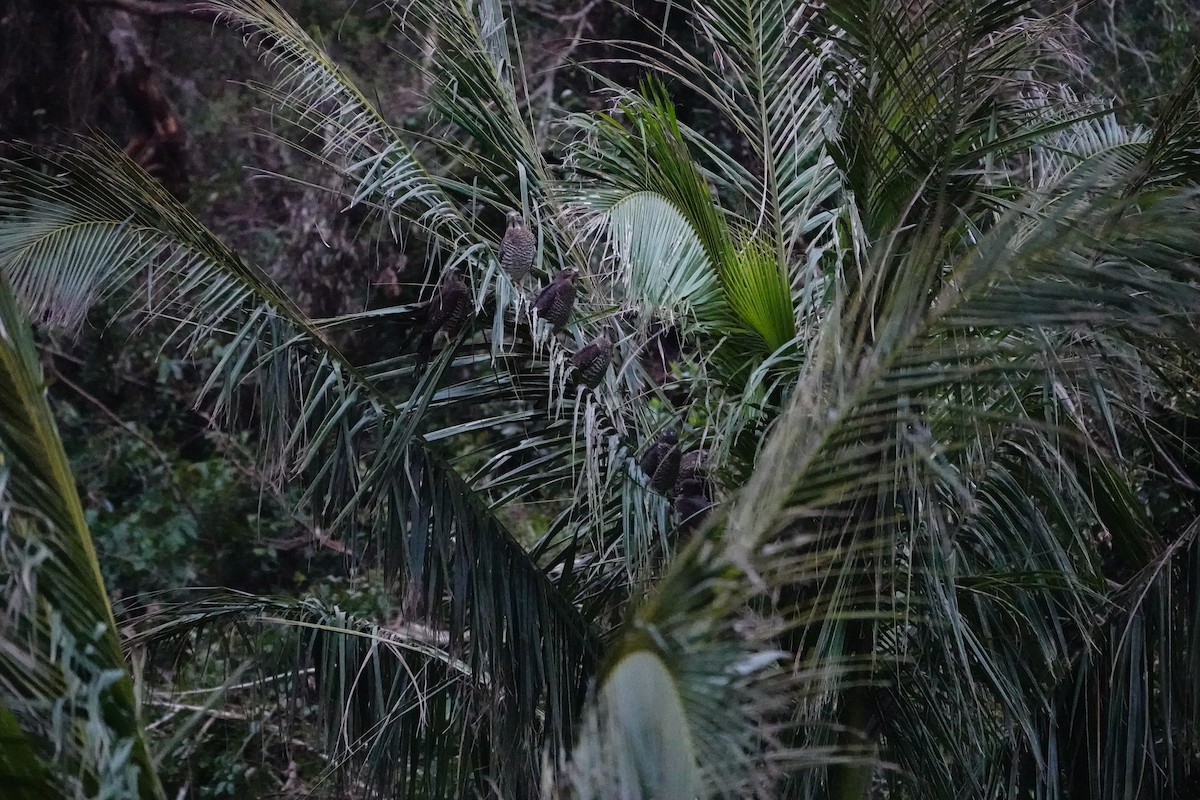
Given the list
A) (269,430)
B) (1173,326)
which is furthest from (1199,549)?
(269,430)

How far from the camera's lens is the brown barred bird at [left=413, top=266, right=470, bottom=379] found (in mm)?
2984

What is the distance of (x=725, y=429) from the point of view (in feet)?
9.46

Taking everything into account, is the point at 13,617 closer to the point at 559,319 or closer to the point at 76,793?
the point at 76,793

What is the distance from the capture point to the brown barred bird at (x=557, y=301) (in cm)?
303

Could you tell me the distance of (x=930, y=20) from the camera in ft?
8.03

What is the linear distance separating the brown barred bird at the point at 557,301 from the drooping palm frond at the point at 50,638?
141cm

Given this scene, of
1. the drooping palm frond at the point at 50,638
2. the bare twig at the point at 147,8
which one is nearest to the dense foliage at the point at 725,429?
the drooping palm frond at the point at 50,638

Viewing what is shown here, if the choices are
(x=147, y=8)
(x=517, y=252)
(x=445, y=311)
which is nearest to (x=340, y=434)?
(x=445, y=311)

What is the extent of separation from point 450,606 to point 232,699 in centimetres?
290

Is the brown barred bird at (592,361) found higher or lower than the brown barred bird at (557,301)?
lower

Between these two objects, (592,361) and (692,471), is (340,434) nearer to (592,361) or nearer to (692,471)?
(592,361)

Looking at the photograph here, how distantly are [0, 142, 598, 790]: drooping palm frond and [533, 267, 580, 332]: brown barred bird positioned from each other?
1.06 ft

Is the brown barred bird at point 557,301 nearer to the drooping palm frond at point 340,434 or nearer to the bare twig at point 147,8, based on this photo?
the drooping palm frond at point 340,434

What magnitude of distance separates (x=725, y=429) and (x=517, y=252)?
744 millimetres
